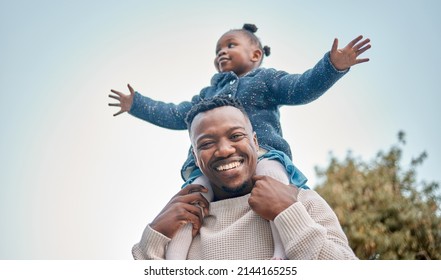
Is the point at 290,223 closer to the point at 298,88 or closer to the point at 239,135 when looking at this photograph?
the point at 239,135

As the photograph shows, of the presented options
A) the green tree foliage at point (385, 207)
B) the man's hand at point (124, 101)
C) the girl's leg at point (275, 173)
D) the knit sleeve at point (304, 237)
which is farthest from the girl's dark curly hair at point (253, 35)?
the green tree foliage at point (385, 207)

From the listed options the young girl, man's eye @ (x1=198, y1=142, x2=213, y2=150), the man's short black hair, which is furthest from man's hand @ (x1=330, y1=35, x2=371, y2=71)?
man's eye @ (x1=198, y1=142, x2=213, y2=150)

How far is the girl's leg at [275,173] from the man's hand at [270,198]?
0.04 m

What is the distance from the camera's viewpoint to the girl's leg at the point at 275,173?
1.47 meters

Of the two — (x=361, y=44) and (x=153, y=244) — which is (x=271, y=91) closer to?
(x=361, y=44)

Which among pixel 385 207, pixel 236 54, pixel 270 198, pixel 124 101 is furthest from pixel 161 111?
pixel 385 207

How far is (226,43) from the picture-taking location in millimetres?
2041

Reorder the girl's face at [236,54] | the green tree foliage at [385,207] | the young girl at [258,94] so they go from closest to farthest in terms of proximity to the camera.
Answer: the young girl at [258,94] → the girl's face at [236,54] → the green tree foliage at [385,207]

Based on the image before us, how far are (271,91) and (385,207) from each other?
3019mm

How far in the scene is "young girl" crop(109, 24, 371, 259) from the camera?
166 centimetres

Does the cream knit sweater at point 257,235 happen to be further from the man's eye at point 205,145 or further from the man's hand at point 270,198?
the man's eye at point 205,145

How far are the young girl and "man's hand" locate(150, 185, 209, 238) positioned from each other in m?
0.03

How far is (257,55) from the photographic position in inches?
81.4
